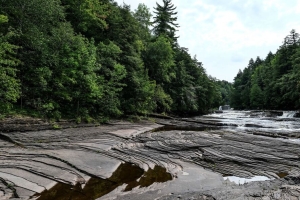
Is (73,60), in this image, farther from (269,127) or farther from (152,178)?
(269,127)

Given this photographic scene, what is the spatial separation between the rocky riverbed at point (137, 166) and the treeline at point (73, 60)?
3.12 m

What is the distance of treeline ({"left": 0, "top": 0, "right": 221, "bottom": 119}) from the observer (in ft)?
54.4

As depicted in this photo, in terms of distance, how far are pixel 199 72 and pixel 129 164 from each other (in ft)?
137

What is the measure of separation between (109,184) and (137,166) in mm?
2393

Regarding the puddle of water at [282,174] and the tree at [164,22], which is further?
the tree at [164,22]

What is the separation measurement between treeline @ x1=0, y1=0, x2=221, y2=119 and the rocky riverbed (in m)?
3.12

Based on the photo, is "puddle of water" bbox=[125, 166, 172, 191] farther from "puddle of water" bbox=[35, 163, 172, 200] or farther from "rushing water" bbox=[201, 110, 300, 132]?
"rushing water" bbox=[201, 110, 300, 132]

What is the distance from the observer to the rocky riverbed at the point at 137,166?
6.97 metres

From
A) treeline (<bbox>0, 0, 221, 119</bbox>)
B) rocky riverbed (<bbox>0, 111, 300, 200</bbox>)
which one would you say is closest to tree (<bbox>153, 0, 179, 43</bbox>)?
treeline (<bbox>0, 0, 221, 119</bbox>)

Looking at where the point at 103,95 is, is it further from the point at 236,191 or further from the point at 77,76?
the point at 236,191

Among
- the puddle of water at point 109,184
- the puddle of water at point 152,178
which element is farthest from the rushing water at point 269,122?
the puddle of water at point 109,184

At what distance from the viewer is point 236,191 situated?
6.79 meters

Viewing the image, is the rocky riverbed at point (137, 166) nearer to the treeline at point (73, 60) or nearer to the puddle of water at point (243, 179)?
the puddle of water at point (243, 179)

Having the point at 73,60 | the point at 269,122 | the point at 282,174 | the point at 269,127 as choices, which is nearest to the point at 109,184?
the point at 282,174
